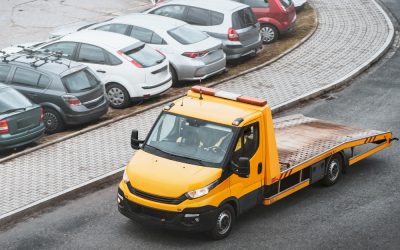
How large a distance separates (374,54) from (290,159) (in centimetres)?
1078

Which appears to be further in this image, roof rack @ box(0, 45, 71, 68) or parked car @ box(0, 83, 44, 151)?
roof rack @ box(0, 45, 71, 68)

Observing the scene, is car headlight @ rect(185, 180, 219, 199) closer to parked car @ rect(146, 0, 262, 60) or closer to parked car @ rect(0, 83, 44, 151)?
parked car @ rect(0, 83, 44, 151)

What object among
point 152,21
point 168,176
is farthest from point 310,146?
point 152,21

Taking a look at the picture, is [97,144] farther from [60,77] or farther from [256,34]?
[256,34]

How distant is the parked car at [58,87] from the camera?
18078 millimetres

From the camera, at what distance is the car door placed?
18.2 m

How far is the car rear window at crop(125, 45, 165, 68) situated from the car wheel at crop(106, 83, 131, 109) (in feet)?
2.63

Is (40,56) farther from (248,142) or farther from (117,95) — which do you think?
(248,142)

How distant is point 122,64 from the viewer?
19641mm

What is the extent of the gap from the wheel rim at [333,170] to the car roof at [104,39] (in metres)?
7.11

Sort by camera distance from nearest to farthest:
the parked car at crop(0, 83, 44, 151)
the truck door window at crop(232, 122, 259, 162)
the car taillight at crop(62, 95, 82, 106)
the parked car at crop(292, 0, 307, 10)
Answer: the truck door window at crop(232, 122, 259, 162)
the parked car at crop(0, 83, 44, 151)
the car taillight at crop(62, 95, 82, 106)
the parked car at crop(292, 0, 307, 10)

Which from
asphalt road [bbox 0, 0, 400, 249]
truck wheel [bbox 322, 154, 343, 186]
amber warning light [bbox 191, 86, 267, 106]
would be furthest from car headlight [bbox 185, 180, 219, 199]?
truck wheel [bbox 322, 154, 343, 186]

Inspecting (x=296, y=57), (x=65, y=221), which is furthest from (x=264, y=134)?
(x=296, y=57)

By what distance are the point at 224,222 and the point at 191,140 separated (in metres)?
1.40
